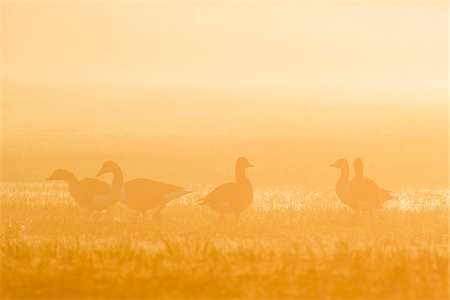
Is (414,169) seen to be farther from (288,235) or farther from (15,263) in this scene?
(15,263)

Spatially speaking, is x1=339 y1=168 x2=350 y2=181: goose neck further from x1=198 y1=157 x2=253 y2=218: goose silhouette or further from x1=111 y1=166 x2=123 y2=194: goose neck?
x1=111 y1=166 x2=123 y2=194: goose neck

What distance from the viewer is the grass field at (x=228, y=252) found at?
13141 millimetres

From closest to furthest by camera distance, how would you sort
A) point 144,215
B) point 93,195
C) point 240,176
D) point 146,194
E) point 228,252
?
point 228,252 < point 146,194 < point 93,195 < point 144,215 < point 240,176

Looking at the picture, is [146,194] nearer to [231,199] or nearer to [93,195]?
[93,195]

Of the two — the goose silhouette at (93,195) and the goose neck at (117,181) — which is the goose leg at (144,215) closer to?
the goose silhouette at (93,195)

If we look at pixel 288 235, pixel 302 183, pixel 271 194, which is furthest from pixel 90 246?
pixel 302 183

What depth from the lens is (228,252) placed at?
15.8m

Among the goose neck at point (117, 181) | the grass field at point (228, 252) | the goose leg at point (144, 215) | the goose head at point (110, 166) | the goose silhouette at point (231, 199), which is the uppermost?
the goose head at point (110, 166)

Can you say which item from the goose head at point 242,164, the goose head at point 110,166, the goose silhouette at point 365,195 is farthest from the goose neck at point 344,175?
the goose head at point 110,166

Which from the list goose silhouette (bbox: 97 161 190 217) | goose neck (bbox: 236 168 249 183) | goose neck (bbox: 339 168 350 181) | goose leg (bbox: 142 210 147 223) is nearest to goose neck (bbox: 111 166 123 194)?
goose silhouette (bbox: 97 161 190 217)

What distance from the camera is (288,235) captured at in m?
18.7

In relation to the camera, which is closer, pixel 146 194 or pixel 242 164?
pixel 146 194

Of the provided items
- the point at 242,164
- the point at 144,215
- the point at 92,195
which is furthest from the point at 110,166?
the point at 242,164

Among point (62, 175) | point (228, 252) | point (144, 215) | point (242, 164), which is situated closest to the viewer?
point (228, 252)
